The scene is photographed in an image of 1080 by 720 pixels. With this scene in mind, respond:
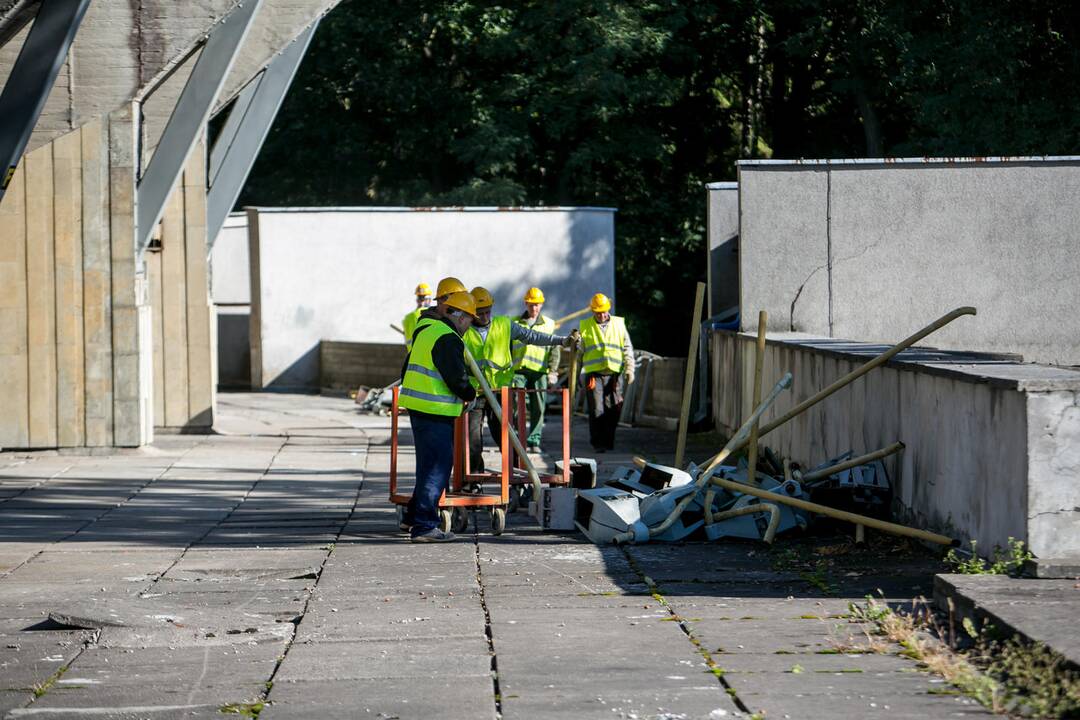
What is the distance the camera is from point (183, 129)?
17312 mm

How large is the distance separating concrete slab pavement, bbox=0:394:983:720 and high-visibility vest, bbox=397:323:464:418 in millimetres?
931

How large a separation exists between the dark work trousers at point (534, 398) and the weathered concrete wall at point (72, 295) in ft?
13.5

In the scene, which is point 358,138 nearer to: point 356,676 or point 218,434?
point 218,434

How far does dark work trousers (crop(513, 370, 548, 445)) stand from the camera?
1659 centimetres

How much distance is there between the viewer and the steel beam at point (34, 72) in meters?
12.2

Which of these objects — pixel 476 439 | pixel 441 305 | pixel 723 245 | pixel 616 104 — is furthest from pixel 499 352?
pixel 616 104

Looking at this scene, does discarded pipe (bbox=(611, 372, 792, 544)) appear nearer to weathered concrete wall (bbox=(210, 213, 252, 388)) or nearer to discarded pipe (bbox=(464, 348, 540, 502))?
discarded pipe (bbox=(464, 348, 540, 502))

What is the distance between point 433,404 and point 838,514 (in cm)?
280

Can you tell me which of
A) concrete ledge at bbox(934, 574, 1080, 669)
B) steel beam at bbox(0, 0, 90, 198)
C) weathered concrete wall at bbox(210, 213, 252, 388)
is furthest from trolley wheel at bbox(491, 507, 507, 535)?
weathered concrete wall at bbox(210, 213, 252, 388)

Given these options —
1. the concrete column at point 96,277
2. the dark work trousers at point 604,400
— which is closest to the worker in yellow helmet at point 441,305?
the dark work trousers at point 604,400

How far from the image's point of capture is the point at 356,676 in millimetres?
6574

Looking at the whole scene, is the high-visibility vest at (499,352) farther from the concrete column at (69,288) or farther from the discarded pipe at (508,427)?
the concrete column at (69,288)

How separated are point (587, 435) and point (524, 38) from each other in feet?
66.4

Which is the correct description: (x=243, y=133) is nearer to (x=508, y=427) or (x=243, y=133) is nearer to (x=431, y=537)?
(x=508, y=427)
